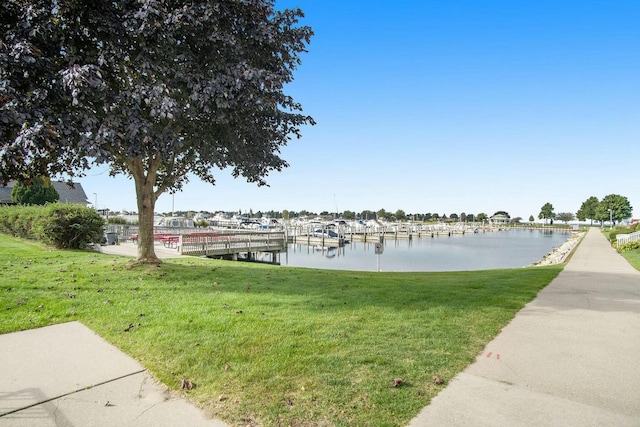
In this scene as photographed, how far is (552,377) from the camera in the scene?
4031mm

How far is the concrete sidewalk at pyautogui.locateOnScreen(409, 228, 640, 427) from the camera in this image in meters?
3.20

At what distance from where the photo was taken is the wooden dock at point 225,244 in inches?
963

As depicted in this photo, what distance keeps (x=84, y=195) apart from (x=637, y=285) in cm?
6758

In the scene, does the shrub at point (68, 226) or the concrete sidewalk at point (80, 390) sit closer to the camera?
the concrete sidewalk at point (80, 390)

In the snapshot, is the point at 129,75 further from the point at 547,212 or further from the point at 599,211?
the point at 547,212

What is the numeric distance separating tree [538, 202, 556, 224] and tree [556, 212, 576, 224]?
640 cm

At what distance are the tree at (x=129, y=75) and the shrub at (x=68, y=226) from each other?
7847 millimetres

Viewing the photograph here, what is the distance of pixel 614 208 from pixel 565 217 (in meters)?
72.7

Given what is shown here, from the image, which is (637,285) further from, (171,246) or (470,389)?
(171,246)

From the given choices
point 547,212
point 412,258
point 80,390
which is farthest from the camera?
point 547,212

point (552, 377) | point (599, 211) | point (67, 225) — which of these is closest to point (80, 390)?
point (552, 377)

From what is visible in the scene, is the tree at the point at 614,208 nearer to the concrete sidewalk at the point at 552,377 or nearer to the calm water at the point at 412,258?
the calm water at the point at 412,258

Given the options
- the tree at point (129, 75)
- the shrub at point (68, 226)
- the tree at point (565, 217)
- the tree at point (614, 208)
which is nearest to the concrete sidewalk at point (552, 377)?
the tree at point (129, 75)

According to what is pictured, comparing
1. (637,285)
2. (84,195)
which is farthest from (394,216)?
(637,285)
